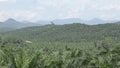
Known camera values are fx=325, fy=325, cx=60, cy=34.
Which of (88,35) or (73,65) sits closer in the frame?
(73,65)

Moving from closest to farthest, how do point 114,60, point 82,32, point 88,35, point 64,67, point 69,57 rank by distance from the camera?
1. point 64,67
2. point 114,60
3. point 69,57
4. point 88,35
5. point 82,32

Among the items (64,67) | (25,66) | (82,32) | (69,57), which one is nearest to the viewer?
(25,66)

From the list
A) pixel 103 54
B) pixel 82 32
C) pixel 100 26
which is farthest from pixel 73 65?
pixel 100 26

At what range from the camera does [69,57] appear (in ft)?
113

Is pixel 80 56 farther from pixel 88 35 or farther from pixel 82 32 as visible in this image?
pixel 82 32

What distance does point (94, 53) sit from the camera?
35562 mm

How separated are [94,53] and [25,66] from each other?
1920 cm

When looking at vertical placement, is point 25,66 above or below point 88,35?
above

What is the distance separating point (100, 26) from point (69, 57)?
14835cm

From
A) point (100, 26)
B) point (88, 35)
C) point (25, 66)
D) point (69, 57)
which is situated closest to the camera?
point (25, 66)

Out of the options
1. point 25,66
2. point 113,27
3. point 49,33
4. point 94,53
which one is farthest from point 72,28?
point 25,66

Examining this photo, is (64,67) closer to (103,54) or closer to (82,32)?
(103,54)

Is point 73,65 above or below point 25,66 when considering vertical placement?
below

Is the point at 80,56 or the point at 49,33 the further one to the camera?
the point at 49,33
